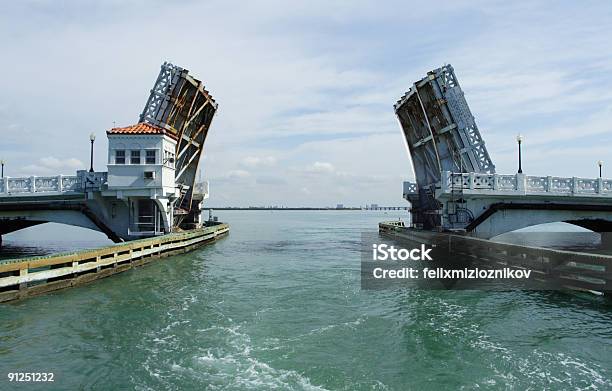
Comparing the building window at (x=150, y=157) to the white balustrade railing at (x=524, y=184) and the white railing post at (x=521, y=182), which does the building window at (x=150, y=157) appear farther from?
the white railing post at (x=521, y=182)

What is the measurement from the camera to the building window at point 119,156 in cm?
2772

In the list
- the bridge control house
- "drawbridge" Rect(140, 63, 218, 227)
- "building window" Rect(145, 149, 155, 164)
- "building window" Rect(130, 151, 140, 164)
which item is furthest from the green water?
"drawbridge" Rect(140, 63, 218, 227)

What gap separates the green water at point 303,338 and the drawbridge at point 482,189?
1074 cm

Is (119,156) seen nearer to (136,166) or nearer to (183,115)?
(136,166)

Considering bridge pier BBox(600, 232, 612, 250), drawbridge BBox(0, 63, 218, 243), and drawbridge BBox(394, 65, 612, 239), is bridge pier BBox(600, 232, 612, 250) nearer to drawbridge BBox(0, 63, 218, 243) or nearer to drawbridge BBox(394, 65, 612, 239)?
drawbridge BBox(394, 65, 612, 239)

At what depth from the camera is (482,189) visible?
27.2 m

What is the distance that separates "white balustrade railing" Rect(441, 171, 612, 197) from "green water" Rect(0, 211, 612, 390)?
10755mm

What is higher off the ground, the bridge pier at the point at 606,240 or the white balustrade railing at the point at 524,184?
the white balustrade railing at the point at 524,184

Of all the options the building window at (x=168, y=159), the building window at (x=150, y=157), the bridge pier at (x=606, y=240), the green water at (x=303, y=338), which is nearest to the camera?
the green water at (x=303, y=338)

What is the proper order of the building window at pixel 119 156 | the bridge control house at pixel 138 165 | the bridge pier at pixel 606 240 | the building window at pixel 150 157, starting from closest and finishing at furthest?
the bridge control house at pixel 138 165 < the building window at pixel 119 156 < the building window at pixel 150 157 < the bridge pier at pixel 606 240

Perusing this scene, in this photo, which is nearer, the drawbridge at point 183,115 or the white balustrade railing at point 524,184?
the white balustrade railing at point 524,184

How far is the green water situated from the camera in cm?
Answer: 905

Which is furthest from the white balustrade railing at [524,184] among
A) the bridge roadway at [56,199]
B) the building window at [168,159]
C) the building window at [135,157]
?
the bridge roadway at [56,199]

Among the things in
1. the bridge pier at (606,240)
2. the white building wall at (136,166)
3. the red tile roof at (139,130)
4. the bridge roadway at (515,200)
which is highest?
the red tile roof at (139,130)
